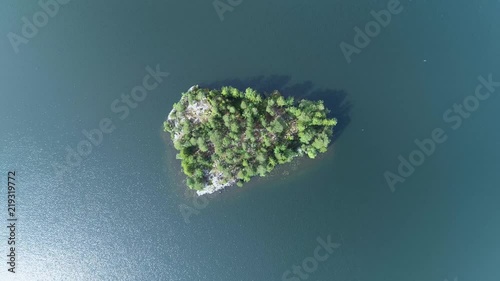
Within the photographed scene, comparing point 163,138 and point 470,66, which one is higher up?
point 163,138

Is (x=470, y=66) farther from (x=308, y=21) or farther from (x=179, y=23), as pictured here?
(x=179, y=23)

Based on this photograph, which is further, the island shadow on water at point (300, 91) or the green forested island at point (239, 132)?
the island shadow on water at point (300, 91)

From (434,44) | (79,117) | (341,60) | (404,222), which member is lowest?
(404,222)

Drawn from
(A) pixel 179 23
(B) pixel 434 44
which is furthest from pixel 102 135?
(B) pixel 434 44

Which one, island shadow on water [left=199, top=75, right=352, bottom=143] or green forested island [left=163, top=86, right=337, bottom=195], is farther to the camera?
island shadow on water [left=199, top=75, right=352, bottom=143]
